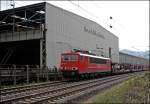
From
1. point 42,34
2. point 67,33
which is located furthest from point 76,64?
point 67,33

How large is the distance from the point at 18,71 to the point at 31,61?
22.7 metres

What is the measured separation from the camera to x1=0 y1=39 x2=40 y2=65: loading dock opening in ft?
153

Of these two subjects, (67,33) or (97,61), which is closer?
(97,61)

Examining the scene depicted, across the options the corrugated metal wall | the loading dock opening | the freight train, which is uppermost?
the corrugated metal wall

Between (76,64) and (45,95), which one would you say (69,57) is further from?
(45,95)

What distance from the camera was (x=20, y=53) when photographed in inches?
1965

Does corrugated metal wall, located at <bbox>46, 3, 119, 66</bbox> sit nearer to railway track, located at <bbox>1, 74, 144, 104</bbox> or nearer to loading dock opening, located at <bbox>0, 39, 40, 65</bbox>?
loading dock opening, located at <bbox>0, 39, 40, 65</bbox>

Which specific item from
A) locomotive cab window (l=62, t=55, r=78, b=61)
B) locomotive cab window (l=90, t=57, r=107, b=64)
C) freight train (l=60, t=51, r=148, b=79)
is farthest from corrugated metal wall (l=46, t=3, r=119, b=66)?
locomotive cab window (l=62, t=55, r=78, b=61)

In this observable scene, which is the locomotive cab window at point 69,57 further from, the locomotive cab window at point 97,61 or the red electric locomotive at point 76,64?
the locomotive cab window at point 97,61

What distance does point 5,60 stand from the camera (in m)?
46.9

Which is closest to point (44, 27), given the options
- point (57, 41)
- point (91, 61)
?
point (57, 41)

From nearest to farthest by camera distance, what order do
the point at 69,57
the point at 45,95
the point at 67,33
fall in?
the point at 45,95, the point at 69,57, the point at 67,33

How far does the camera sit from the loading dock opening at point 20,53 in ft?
153

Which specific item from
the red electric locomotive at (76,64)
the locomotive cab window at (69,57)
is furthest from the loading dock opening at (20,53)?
the locomotive cab window at (69,57)
